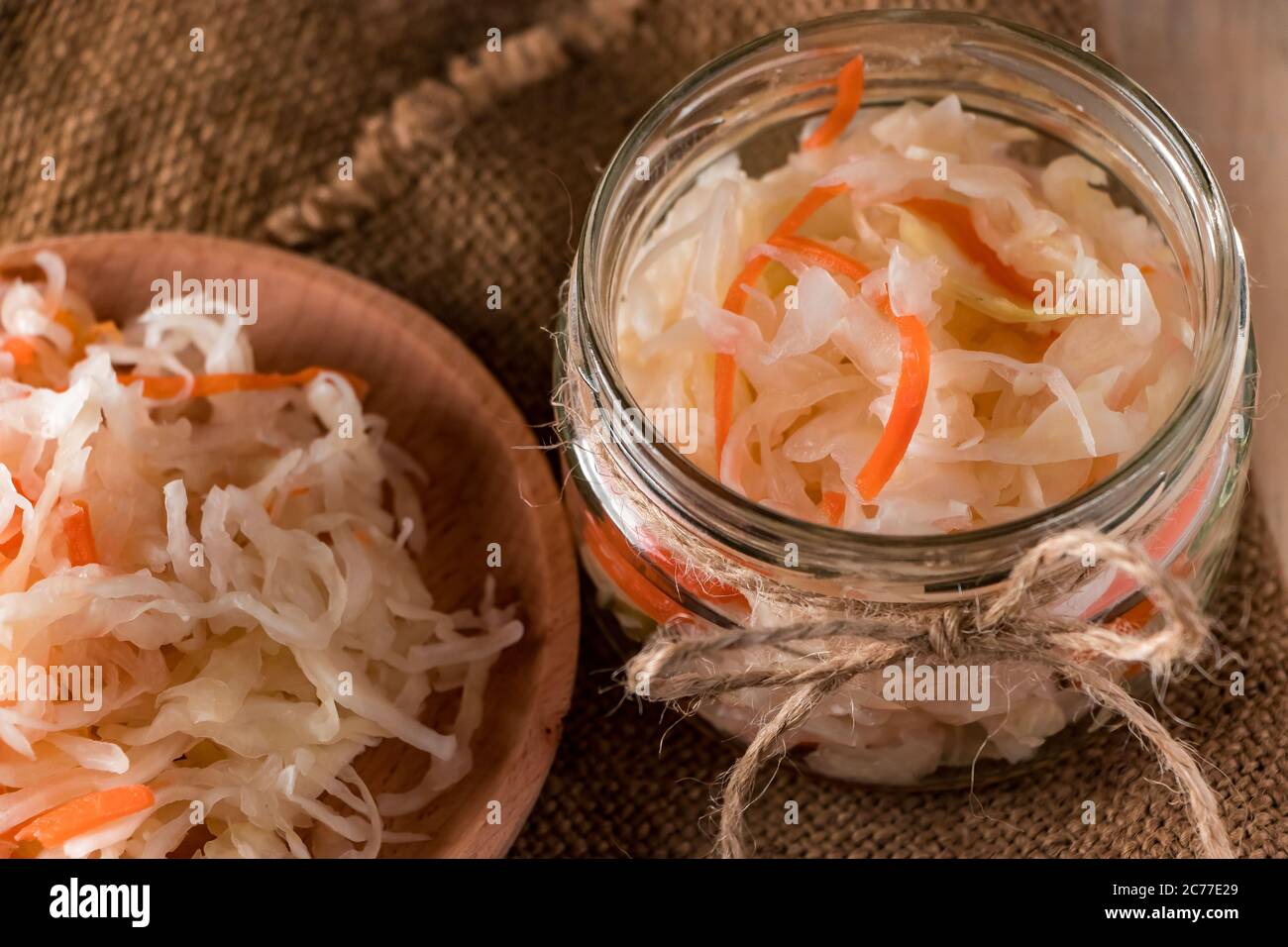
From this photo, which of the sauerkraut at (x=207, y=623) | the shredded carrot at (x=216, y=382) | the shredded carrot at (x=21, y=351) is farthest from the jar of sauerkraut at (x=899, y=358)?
the shredded carrot at (x=21, y=351)

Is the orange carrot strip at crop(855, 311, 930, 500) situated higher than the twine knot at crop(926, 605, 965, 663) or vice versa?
the orange carrot strip at crop(855, 311, 930, 500)

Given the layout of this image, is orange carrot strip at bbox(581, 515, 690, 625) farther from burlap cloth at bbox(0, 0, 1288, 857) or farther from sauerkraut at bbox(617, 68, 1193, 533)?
burlap cloth at bbox(0, 0, 1288, 857)

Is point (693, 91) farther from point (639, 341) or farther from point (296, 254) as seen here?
point (296, 254)

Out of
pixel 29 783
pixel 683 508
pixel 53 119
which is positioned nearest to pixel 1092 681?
pixel 683 508

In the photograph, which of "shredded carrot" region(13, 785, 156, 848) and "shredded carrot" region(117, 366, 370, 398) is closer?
"shredded carrot" region(13, 785, 156, 848)

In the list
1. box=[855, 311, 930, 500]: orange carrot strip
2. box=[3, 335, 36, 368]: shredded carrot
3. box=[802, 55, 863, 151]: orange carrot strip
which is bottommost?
box=[855, 311, 930, 500]: orange carrot strip

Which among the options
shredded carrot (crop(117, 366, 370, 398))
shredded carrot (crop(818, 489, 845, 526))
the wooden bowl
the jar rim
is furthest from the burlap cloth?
shredded carrot (crop(818, 489, 845, 526))
